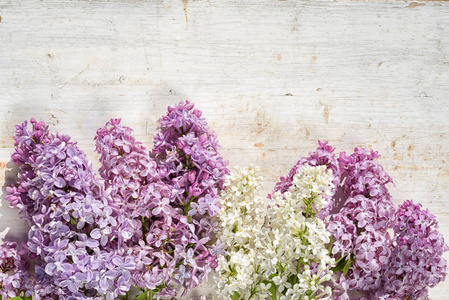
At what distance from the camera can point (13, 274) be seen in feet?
4.25

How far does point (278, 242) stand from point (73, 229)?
0.52 m

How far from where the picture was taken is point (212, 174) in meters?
1.21

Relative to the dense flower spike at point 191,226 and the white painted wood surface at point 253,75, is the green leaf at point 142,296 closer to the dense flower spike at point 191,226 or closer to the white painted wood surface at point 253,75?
the dense flower spike at point 191,226

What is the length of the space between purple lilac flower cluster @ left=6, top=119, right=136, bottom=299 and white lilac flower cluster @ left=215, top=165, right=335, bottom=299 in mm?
274

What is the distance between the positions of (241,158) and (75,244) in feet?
1.78

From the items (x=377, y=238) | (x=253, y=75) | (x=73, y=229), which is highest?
(x=253, y=75)

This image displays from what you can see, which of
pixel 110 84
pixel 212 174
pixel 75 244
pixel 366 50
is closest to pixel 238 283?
pixel 212 174

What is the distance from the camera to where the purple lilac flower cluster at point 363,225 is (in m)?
1.21

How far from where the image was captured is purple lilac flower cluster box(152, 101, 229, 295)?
47.0 inches

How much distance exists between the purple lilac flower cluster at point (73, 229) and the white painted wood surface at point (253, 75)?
9.9 inches

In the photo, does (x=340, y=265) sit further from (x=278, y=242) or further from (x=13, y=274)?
(x=13, y=274)

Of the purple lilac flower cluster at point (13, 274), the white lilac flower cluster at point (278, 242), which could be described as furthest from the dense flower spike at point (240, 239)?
the purple lilac flower cluster at point (13, 274)

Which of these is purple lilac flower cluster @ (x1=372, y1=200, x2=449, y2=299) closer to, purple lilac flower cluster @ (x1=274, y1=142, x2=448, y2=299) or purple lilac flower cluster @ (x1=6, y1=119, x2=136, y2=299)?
purple lilac flower cluster @ (x1=274, y1=142, x2=448, y2=299)

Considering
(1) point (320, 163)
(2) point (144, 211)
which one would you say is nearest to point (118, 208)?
(2) point (144, 211)
